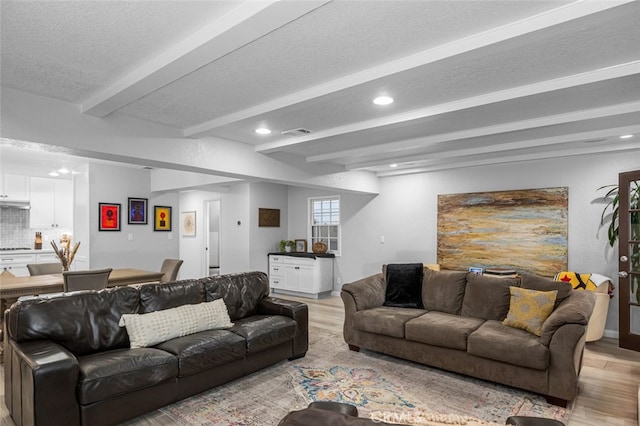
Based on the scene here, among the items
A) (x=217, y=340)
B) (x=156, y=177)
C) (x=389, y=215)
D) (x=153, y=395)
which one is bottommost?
(x=153, y=395)

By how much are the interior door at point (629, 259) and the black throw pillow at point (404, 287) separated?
2.18 m

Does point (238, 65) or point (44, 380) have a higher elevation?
point (238, 65)

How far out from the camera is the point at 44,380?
87.6 inches

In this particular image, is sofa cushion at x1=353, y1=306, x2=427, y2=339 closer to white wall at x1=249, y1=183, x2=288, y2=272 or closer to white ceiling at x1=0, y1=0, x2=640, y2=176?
white ceiling at x1=0, y1=0, x2=640, y2=176

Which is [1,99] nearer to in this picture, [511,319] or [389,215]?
[511,319]

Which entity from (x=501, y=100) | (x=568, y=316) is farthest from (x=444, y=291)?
(x=501, y=100)

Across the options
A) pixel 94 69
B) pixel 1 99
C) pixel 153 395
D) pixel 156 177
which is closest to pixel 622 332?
pixel 153 395

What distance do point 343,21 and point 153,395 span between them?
275 cm

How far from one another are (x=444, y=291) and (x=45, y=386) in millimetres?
3635

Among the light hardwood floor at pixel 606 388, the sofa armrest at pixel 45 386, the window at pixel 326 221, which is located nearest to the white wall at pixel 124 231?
the window at pixel 326 221

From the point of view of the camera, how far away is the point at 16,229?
7516 millimetres

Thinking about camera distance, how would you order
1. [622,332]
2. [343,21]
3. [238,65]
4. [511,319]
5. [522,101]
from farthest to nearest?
1. [622,332]
2. [511,319]
3. [522,101]
4. [238,65]
5. [343,21]

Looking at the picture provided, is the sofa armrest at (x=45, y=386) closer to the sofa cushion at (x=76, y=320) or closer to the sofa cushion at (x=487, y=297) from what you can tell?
the sofa cushion at (x=76, y=320)

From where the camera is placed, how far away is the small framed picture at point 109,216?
260 inches
